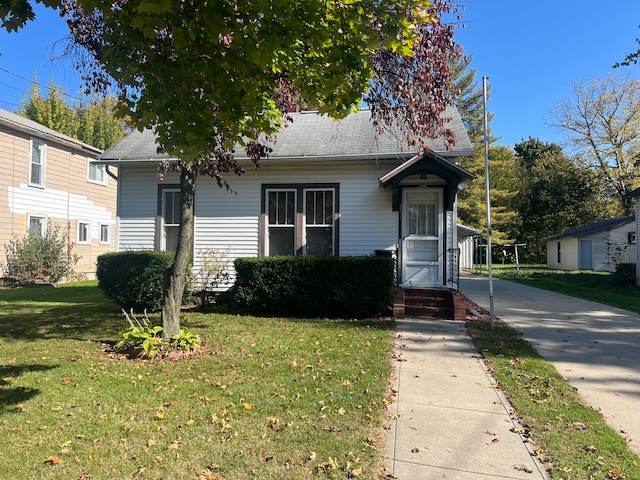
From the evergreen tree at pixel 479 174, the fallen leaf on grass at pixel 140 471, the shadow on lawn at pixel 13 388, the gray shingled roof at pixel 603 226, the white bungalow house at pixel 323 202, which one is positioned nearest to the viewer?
the fallen leaf on grass at pixel 140 471

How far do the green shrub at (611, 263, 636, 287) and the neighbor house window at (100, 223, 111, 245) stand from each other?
24497mm

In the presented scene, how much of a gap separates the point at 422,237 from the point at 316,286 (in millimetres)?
3179

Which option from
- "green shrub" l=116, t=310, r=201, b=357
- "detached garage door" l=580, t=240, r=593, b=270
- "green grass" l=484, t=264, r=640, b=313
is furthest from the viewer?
"detached garage door" l=580, t=240, r=593, b=270

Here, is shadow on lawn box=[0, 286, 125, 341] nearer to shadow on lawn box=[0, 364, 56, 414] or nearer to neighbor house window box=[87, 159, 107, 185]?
shadow on lawn box=[0, 364, 56, 414]

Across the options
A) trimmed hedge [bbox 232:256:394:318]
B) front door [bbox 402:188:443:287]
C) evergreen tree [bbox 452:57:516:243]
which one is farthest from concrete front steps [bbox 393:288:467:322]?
evergreen tree [bbox 452:57:516:243]

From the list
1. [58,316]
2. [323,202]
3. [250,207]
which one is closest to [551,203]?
[323,202]

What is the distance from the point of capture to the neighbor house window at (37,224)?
664 inches

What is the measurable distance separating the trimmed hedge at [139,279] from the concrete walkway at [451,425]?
17.7ft

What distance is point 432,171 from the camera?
9.32m

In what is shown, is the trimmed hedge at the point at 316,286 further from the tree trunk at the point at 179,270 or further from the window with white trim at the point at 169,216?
the window with white trim at the point at 169,216

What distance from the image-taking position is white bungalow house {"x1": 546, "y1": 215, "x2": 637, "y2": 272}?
2327 centimetres

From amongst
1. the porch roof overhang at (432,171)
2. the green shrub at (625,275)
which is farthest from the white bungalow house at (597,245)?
the porch roof overhang at (432,171)

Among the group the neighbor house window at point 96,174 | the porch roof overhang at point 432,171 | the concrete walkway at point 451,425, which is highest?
the neighbor house window at point 96,174

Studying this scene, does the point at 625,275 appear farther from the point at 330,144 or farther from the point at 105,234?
the point at 105,234
